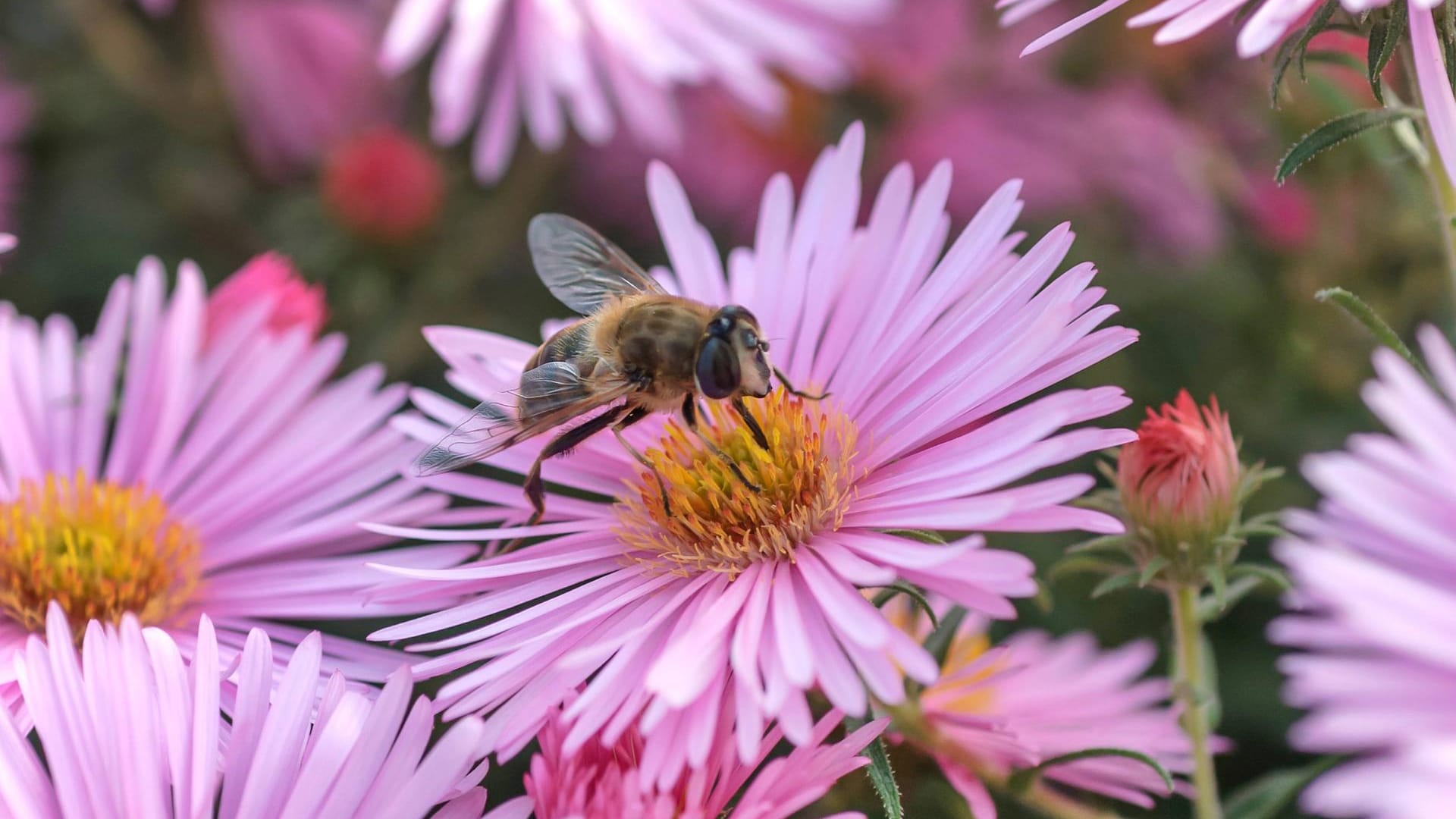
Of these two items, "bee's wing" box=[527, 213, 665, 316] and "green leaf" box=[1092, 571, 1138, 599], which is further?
"bee's wing" box=[527, 213, 665, 316]

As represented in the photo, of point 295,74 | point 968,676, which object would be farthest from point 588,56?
point 968,676

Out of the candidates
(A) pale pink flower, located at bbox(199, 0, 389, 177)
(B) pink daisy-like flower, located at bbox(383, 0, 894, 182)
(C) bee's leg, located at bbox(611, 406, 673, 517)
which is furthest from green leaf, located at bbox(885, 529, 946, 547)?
(A) pale pink flower, located at bbox(199, 0, 389, 177)

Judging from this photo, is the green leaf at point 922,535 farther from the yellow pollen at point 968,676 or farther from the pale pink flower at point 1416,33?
the pale pink flower at point 1416,33

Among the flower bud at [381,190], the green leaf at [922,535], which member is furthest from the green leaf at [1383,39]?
the flower bud at [381,190]

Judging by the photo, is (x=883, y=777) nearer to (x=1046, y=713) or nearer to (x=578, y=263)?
(x=1046, y=713)

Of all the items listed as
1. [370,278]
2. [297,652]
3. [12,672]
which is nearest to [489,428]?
[297,652]

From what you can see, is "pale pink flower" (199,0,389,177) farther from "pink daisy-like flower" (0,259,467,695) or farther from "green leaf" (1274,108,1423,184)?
"green leaf" (1274,108,1423,184)

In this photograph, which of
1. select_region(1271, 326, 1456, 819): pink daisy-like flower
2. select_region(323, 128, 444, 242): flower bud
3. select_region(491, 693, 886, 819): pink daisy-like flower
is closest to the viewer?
select_region(1271, 326, 1456, 819): pink daisy-like flower
